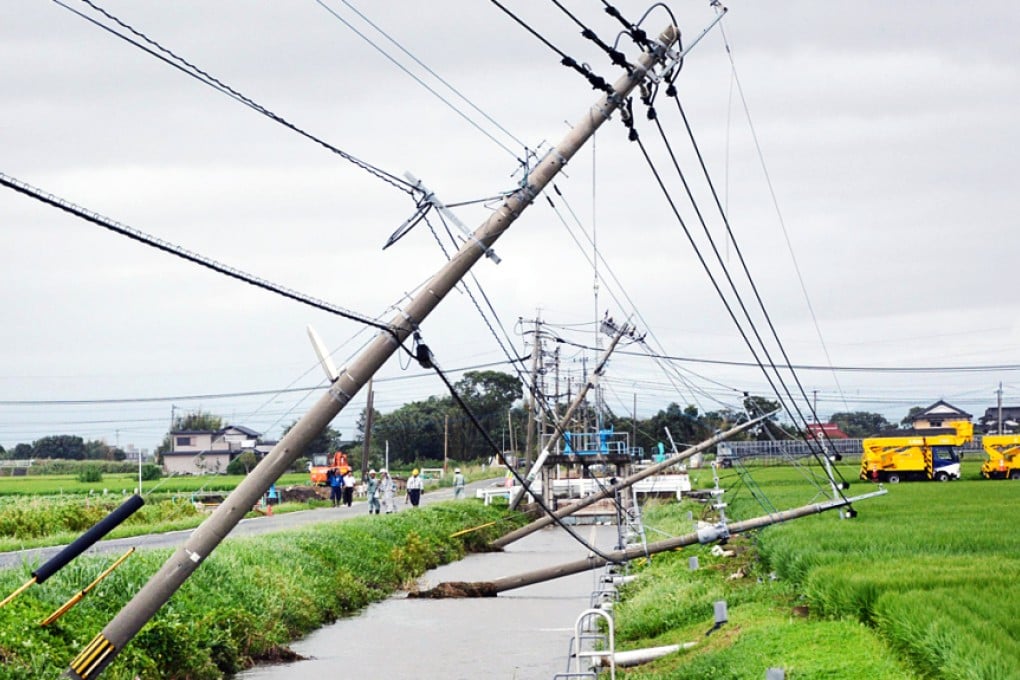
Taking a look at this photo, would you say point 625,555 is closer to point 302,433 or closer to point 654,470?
point 654,470

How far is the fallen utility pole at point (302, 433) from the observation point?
12508 mm

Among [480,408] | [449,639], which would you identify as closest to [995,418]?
[480,408]

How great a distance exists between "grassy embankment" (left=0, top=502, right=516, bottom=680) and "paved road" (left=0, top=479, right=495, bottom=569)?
7.86ft

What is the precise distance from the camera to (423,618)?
92.3ft

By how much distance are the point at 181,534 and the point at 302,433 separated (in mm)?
25995

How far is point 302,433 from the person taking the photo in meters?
13.0

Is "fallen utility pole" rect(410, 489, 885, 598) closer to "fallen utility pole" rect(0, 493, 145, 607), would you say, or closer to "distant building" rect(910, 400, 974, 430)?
"fallen utility pole" rect(0, 493, 145, 607)

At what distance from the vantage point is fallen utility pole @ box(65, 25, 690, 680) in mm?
12508

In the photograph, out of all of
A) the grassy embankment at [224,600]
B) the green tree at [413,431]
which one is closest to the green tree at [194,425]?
the green tree at [413,431]

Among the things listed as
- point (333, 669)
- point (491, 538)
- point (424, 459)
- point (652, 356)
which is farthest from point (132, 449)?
point (333, 669)

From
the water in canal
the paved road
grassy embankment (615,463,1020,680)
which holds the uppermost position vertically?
the paved road

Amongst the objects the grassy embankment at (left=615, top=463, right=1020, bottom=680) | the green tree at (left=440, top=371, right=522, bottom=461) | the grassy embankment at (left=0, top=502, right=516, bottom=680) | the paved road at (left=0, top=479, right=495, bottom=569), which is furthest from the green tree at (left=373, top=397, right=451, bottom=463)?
the grassy embankment at (left=615, top=463, right=1020, bottom=680)

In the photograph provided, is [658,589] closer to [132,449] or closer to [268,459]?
[268,459]

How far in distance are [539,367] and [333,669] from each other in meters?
28.8
